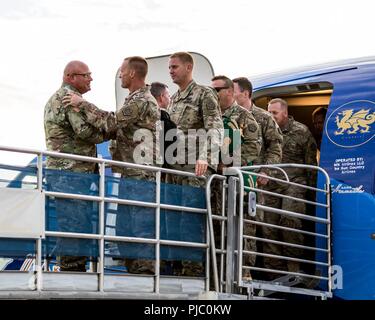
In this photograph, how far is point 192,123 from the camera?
8.60 metres

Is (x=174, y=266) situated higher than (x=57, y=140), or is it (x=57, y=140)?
(x=57, y=140)

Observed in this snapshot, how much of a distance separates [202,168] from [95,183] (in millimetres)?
1061

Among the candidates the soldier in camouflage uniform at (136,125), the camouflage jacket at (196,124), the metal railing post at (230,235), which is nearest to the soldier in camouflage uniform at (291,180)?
the camouflage jacket at (196,124)

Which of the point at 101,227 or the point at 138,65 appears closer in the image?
the point at 101,227

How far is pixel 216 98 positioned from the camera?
8.58m

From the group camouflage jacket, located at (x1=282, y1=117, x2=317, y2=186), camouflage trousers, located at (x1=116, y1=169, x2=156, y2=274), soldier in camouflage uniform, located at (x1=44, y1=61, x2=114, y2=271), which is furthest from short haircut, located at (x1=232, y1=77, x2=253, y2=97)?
camouflage trousers, located at (x1=116, y1=169, x2=156, y2=274)

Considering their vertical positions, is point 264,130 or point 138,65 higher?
point 138,65

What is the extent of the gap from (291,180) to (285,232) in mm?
644

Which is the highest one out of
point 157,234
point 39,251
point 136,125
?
point 136,125

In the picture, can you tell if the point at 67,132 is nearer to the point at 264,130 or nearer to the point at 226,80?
the point at 226,80

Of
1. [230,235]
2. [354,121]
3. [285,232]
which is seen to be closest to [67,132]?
[230,235]

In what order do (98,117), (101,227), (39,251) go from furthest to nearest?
(98,117), (101,227), (39,251)

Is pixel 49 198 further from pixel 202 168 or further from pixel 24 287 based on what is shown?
pixel 202 168
